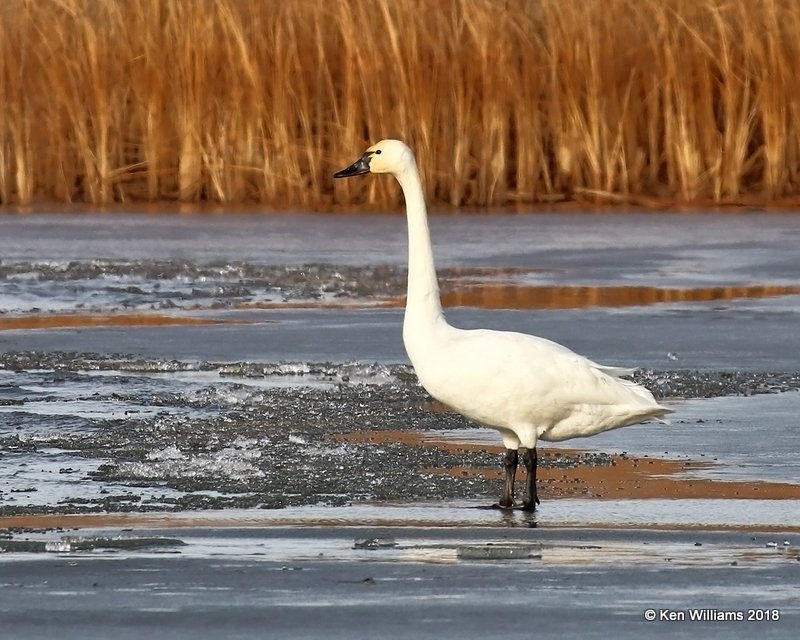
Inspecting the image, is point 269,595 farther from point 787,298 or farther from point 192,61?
point 192,61

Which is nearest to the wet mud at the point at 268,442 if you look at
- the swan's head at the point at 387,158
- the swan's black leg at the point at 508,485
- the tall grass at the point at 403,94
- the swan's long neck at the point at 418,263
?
the swan's black leg at the point at 508,485

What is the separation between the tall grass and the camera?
57.4 ft

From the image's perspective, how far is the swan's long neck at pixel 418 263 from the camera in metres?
6.71

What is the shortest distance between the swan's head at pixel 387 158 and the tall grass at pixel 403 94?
→ 9911 millimetres

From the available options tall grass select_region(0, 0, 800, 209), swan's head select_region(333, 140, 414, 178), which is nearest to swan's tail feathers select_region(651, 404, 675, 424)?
swan's head select_region(333, 140, 414, 178)

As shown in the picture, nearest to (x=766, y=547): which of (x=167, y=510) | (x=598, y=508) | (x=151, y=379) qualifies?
(x=598, y=508)

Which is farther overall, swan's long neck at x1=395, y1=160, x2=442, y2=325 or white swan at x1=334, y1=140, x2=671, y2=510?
swan's long neck at x1=395, y1=160, x2=442, y2=325

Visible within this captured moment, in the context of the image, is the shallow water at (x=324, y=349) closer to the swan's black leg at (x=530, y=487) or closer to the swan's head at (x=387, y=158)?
the swan's black leg at (x=530, y=487)

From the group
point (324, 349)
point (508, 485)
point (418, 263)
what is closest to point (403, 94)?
point (324, 349)

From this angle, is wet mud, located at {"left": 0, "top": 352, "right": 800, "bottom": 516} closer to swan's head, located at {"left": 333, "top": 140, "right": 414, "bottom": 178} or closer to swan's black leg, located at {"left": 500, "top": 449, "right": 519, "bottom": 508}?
swan's black leg, located at {"left": 500, "top": 449, "right": 519, "bottom": 508}

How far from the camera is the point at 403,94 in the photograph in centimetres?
1742

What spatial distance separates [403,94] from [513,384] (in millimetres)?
11223

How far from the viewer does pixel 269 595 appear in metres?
4.89

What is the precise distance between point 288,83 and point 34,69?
8.57 feet
